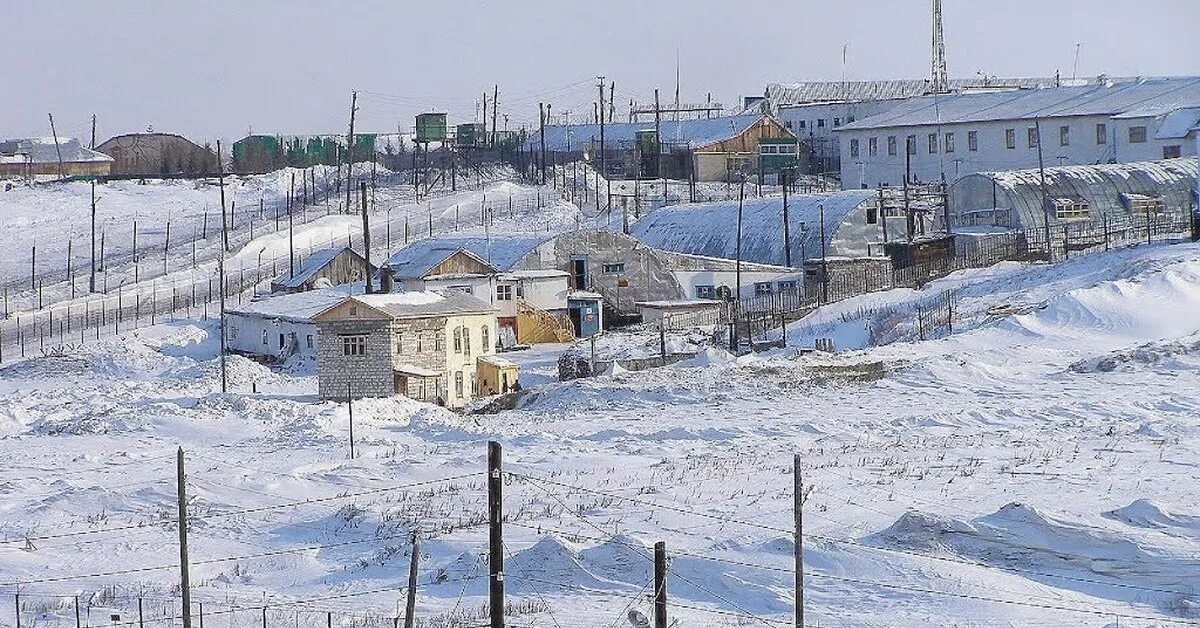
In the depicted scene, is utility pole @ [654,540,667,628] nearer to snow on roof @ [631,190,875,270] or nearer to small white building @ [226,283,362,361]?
small white building @ [226,283,362,361]

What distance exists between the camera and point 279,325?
40.9 m

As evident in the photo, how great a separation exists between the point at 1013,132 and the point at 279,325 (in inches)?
1184

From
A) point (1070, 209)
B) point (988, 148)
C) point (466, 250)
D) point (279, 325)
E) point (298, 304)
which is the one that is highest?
point (988, 148)

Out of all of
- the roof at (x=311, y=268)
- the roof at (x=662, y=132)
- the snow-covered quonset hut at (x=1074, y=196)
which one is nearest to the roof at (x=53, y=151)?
the roof at (x=662, y=132)

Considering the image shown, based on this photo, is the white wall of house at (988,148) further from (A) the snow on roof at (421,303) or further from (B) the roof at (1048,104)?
(A) the snow on roof at (421,303)

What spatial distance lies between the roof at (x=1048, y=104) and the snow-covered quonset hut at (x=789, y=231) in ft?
40.4

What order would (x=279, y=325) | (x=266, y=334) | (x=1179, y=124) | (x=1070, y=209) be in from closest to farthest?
(x=279, y=325) < (x=266, y=334) < (x=1179, y=124) < (x=1070, y=209)

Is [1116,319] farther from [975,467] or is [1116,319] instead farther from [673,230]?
[673,230]

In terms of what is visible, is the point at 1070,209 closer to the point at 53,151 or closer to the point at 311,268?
the point at 311,268

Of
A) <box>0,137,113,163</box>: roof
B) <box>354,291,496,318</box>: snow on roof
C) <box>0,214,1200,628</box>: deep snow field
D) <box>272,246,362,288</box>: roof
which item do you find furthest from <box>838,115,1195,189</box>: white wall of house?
<box>0,137,113,163</box>: roof

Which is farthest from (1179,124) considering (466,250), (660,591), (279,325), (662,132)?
(660,591)

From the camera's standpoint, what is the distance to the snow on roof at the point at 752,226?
4909 centimetres

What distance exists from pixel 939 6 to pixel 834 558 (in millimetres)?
63091

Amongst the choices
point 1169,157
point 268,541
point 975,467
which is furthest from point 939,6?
point 268,541
